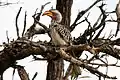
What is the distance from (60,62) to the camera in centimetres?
576

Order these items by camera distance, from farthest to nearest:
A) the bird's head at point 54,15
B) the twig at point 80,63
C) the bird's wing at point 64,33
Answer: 1. the bird's head at point 54,15
2. the bird's wing at point 64,33
3. the twig at point 80,63

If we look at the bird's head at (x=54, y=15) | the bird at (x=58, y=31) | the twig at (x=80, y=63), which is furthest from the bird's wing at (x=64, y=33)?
the twig at (x=80, y=63)

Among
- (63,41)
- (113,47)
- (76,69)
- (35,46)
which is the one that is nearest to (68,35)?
(63,41)

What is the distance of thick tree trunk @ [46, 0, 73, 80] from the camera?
5.70m

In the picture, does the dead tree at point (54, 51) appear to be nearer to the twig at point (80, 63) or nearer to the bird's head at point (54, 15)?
the twig at point (80, 63)

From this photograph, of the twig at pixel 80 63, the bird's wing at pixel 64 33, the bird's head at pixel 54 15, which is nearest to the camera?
the twig at pixel 80 63

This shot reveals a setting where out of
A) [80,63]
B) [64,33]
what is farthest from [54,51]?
[64,33]

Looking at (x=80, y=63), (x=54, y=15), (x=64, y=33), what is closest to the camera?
(x=80, y=63)

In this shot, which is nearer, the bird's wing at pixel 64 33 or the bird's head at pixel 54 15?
the bird's wing at pixel 64 33

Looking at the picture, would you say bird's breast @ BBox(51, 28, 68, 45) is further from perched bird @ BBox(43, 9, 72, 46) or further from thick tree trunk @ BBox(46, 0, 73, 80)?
thick tree trunk @ BBox(46, 0, 73, 80)

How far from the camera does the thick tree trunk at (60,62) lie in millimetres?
5699

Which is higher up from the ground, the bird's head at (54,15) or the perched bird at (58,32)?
the bird's head at (54,15)

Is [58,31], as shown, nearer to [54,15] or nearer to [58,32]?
[58,32]

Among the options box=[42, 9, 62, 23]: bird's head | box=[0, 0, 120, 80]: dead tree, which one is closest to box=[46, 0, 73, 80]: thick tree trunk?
box=[42, 9, 62, 23]: bird's head
